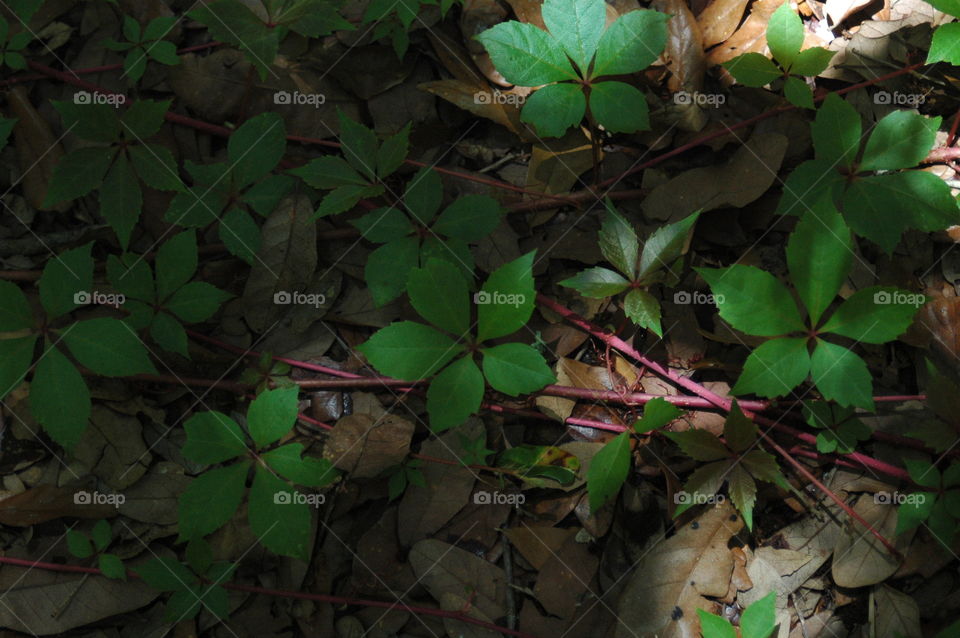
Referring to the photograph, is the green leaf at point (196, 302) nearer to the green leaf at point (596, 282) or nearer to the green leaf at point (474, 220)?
the green leaf at point (474, 220)

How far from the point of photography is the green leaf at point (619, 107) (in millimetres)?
2025

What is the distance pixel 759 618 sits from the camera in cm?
184

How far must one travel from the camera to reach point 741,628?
190 cm

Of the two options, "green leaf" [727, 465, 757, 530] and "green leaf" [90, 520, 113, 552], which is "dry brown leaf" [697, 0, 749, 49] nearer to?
"green leaf" [727, 465, 757, 530]

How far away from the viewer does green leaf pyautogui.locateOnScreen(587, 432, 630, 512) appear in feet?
6.31

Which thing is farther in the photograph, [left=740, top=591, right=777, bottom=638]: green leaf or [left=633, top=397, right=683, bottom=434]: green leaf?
[left=633, top=397, right=683, bottom=434]: green leaf

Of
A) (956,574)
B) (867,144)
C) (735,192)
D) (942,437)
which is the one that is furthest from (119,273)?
(956,574)

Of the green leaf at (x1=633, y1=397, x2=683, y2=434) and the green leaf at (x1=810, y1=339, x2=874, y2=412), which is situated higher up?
the green leaf at (x1=810, y1=339, x2=874, y2=412)

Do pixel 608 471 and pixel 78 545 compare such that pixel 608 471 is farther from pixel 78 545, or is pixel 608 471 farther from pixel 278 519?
pixel 78 545

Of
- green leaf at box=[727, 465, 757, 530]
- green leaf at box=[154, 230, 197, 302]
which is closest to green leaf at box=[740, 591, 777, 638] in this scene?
green leaf at box=[727, 465, 757, 530]

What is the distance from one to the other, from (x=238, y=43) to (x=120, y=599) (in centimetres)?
169
